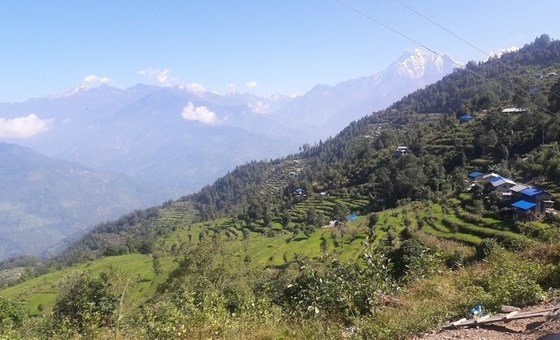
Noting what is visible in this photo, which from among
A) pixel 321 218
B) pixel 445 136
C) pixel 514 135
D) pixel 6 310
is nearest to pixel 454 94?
pixel 445 136

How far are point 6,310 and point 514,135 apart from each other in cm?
5673

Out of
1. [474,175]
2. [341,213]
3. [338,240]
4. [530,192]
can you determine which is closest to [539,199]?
[530,192]

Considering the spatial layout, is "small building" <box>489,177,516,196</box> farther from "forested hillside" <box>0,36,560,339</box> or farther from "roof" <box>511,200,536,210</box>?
"roof" <box>511,200,536,210</box>

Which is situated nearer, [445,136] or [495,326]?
[495,326]

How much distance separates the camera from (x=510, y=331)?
17.4 feet

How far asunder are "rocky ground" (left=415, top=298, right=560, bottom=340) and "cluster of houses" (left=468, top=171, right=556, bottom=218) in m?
30.7

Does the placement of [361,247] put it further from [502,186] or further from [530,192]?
[502,186]

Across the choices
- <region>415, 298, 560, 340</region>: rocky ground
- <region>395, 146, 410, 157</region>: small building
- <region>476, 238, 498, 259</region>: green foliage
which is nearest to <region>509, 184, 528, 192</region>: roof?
<region>476, 238, 498, 259</region>: green foliage

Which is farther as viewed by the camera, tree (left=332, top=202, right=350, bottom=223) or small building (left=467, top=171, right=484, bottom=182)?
tree (left=332, top=202, right=350, bottom=223)

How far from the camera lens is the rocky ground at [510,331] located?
4816 mm

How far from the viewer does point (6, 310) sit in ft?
79.2

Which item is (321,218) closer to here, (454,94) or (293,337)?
(293,337)

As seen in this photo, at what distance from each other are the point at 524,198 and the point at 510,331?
34282 mm

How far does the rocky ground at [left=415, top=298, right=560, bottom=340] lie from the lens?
4816mm
